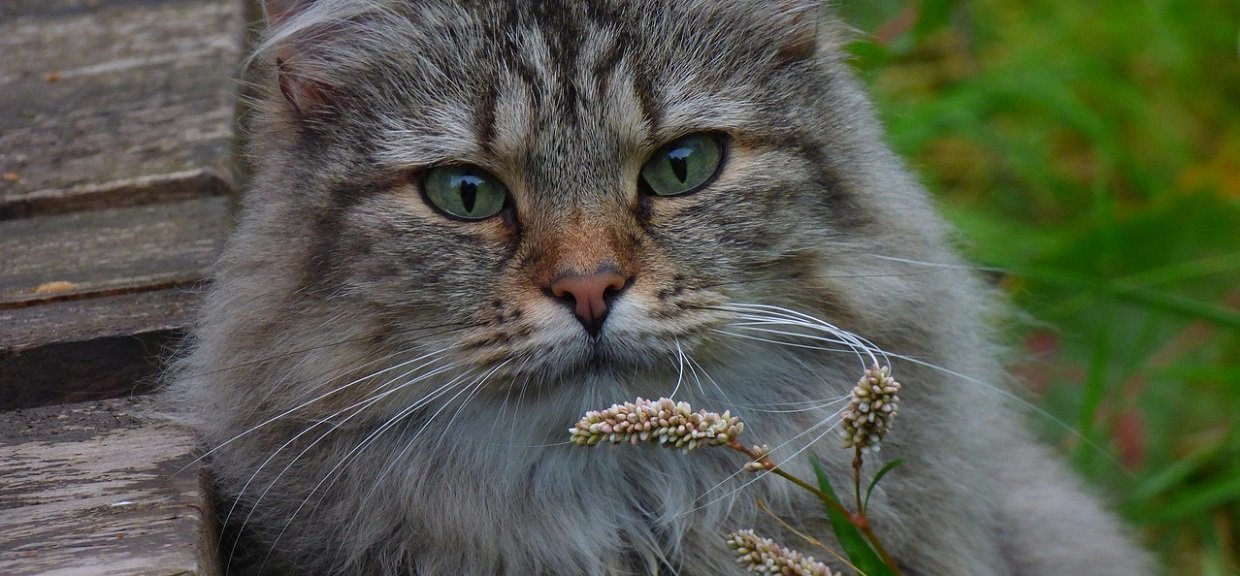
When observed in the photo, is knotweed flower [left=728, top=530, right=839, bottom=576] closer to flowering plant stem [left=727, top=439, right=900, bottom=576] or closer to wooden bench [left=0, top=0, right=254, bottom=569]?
flowering plant stem [left=727, top=439, right=900, bottom=576]

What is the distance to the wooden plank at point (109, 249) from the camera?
2.19 meters

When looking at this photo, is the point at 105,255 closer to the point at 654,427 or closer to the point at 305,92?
the point at 305,92

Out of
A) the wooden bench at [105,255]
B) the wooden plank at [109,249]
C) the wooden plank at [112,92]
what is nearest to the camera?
the wooden bench at [105,255]

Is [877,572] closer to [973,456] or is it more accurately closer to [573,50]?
[973,456]

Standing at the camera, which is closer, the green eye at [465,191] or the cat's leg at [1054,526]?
the green eye at [465,191]

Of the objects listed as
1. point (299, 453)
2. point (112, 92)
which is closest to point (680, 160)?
point (299, 453)

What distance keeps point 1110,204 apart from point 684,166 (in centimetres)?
202

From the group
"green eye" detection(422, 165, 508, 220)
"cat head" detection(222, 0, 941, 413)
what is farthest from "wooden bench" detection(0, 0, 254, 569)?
"green eye" detection(422, 165, 508, 220)

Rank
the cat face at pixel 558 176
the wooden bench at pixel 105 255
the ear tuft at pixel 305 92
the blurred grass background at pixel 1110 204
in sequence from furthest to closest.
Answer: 1. the blurred grass background at pixel 1110 204
2. the ear tuft at pixel 305 92
3. the cat face at pixel 558 176
4. the wooden bench at pixel 105 255

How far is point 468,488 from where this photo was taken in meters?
2.01

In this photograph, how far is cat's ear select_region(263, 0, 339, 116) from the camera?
6.81 ft

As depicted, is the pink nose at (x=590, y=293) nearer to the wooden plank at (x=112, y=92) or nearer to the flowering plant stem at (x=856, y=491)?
the flowering plant stem at (x=856, y=491)

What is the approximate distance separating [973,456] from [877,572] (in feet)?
2.05

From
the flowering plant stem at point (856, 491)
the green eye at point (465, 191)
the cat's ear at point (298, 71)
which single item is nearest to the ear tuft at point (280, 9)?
the cat's ear at point (298, 71)
